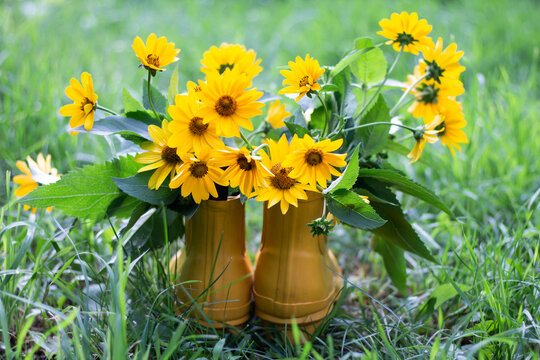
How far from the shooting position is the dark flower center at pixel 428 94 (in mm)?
829

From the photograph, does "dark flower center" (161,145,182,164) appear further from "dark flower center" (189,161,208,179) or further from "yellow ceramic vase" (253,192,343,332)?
"yellow ceramic vase" (253,192,343,332)

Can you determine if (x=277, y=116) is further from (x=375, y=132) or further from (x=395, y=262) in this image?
(x=395, y=262)

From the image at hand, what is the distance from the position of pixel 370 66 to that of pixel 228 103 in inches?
11.8

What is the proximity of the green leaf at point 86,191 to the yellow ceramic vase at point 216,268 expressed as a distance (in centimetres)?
13

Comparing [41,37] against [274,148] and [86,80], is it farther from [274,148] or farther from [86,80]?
[274,148]

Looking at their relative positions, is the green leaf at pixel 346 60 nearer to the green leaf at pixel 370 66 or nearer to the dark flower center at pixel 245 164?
the green leaf at pixel 370 66

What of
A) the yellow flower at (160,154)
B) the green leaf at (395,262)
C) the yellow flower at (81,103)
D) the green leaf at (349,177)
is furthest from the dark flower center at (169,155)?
the green leaf at (395,262)

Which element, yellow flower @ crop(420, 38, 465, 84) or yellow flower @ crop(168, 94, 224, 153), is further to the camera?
yellow flower @ crop(420, 38, 465, 84)

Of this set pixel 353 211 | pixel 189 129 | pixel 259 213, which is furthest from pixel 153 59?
pixel 259 213

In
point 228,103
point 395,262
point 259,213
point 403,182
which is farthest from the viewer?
point 259,213

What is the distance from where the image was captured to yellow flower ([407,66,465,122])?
821mm

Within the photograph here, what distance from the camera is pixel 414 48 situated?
0.77 metres

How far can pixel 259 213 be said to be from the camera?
135cm

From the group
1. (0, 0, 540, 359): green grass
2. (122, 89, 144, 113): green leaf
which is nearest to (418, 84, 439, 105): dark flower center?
(0, 0, 540, 359): green grass
